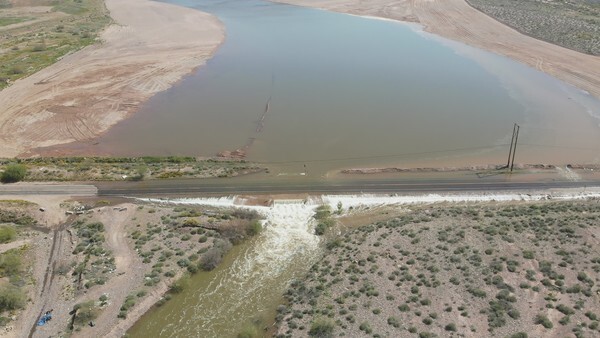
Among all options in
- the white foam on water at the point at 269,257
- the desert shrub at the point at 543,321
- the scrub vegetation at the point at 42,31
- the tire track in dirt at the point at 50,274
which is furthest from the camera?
the scrub vegetation at the point at 42,31

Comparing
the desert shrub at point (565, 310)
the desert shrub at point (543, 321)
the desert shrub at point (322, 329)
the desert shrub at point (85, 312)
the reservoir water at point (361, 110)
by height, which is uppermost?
the reservoir water at point (361, 110)

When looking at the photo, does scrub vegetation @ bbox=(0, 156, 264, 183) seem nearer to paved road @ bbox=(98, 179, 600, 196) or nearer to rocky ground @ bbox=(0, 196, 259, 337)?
paved road @ bbox=(98, 179, 600, 196)

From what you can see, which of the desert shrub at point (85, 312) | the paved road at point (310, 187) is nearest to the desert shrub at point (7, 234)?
the paved road at point (310, 187)

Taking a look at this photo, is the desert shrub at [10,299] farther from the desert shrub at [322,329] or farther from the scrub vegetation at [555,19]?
the scrub vegetation at [555,19]

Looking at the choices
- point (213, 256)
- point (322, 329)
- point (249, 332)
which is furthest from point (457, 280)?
point (213, 256)

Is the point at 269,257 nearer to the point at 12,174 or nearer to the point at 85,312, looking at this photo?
the point at 85,312

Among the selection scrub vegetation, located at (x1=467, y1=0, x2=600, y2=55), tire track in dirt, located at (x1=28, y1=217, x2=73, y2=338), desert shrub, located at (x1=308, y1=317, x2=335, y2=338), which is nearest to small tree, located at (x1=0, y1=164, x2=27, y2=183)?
tire track in dirt, located at (x1=28, y1=217, x2=73, y2=338)
